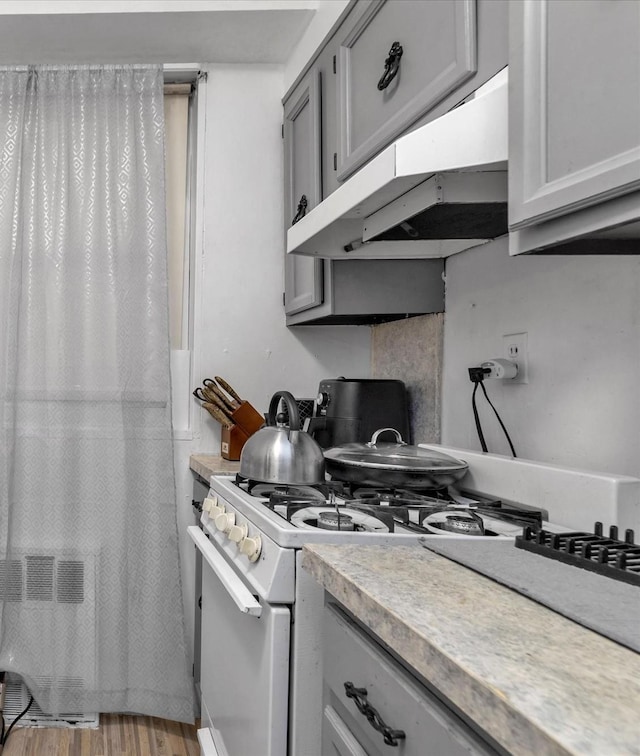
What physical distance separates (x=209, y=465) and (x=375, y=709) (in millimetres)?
1400

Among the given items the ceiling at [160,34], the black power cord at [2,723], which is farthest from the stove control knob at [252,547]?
the ceiling at [160,34]

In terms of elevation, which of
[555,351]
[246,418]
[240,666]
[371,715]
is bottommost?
[240,666]

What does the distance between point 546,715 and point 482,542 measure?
59 cm

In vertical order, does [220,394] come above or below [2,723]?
above

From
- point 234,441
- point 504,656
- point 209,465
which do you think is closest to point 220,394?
point 234,441

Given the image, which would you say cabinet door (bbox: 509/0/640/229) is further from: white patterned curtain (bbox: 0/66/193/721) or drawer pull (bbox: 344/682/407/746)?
white patterned curtain (bbox: 0/66/193/721)

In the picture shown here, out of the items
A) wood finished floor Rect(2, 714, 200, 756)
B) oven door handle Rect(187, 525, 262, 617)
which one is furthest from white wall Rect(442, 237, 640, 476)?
wood finished floor Rect(2, 714, 200, 756)

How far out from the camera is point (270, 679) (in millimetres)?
1096

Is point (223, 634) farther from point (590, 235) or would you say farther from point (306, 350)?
point (306, 350)

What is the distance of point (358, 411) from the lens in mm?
2055

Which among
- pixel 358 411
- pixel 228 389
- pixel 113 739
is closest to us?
pixel 358 411

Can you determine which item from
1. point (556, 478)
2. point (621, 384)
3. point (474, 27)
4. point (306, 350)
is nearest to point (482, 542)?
point (556, 478)

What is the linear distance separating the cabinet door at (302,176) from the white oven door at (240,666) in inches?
35.6

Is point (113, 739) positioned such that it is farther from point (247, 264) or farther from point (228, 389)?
point (247, 264)
